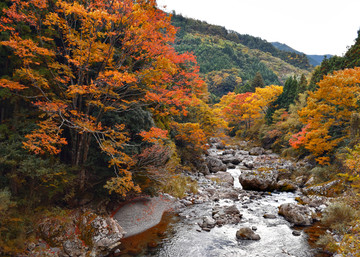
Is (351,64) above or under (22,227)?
above

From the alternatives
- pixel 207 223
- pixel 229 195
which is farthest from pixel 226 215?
pixel 229 195

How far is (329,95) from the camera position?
16094mm

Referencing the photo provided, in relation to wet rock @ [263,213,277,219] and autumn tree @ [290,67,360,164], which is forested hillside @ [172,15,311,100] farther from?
wet rock @ [263,213,277,219]

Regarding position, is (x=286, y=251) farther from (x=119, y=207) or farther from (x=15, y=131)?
(x=15, y=131)

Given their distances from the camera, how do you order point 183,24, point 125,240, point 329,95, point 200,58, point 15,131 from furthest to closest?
point 183,24 → point 200,58 → point 329,95 → point 125,240 → point 15,131

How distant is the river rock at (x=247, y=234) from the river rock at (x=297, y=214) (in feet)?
9.63

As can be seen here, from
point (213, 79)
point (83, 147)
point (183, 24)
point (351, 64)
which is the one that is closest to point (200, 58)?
point (213, 79)

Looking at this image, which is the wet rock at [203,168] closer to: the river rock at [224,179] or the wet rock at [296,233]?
the river rock at [224,179]

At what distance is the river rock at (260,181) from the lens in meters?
17.6

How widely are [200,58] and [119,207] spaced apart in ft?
340

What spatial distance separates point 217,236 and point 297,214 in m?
4.81

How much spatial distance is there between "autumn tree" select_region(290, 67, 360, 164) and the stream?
6.70m

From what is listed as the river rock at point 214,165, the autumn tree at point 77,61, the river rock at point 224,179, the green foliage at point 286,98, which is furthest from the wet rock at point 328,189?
the green foliage at point 286,98

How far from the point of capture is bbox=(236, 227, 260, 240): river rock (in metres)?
9.80
